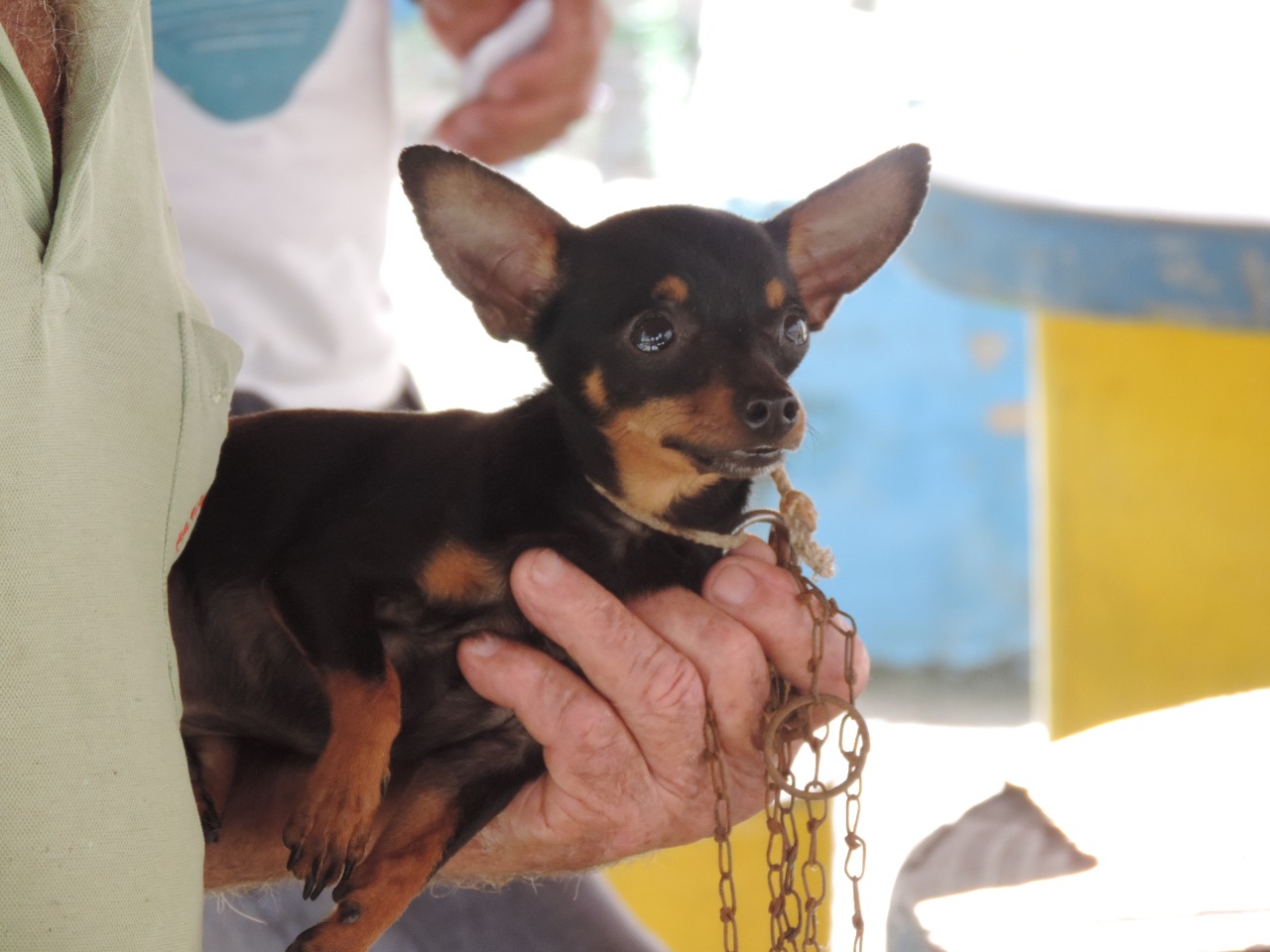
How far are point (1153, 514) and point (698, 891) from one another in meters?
1.30

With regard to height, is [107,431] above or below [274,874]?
above

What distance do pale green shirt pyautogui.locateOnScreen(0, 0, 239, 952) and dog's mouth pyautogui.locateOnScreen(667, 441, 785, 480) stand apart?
1.67 feet

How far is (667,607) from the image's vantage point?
1372mm

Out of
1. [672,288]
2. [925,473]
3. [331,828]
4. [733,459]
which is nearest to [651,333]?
[672,288]

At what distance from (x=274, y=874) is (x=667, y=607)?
0.47 m

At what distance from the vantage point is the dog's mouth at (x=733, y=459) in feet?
4.23

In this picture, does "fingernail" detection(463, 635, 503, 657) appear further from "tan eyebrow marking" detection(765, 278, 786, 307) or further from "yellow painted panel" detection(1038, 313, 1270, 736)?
"yellow painted panel" detection(1038, 313, 1270, 736)

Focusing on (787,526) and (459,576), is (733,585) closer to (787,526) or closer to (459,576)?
(787,526)

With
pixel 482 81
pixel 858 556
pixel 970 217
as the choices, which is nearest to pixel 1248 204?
pixel 970 217

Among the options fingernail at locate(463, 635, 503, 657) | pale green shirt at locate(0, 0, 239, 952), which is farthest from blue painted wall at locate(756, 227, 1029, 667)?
pale green shirt at locate(0, 0, 239, 952)

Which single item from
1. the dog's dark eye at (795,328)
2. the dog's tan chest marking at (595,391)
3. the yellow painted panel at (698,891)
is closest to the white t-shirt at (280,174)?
the dog's tan chest marking at (595,391)

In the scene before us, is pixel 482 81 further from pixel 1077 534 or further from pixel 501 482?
pixel 1077 534

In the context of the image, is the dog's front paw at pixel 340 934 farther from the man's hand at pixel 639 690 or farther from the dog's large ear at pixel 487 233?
the dog's large ear at pixel 487 233

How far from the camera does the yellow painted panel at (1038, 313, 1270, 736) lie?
112 inches
